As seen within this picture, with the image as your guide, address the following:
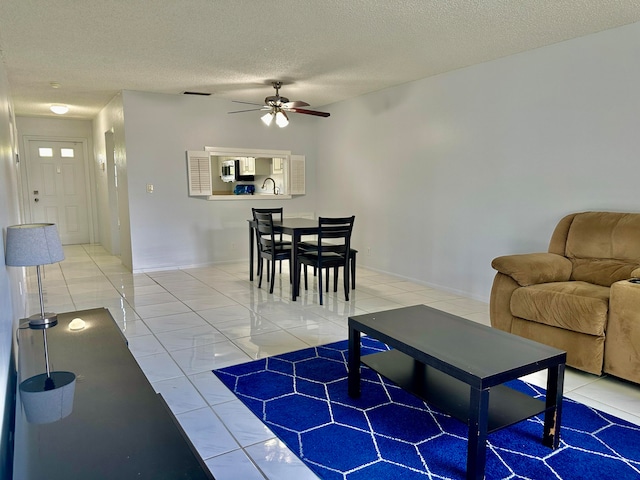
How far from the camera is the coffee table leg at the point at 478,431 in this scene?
1724 millimetres

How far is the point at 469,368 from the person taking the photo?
5.92 feet

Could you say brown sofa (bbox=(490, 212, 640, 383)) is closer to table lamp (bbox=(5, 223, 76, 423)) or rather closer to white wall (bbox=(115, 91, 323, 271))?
table lamp (bbox=(5, 223, 76, 423))

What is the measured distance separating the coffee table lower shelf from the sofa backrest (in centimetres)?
163

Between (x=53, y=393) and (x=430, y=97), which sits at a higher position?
(x=430, y=97)

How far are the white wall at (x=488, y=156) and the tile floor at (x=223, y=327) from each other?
57 centimetres

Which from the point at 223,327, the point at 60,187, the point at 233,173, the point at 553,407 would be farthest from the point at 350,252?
the point at 60,187

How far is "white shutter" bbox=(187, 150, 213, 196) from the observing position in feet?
20.9

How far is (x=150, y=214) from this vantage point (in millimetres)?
6176

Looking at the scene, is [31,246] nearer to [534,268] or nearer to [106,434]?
[106,434]

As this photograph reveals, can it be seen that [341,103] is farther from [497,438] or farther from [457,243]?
[497,438]

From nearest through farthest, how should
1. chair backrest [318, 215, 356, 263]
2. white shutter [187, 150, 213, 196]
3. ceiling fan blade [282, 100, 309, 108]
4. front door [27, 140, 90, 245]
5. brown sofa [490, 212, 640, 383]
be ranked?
brown sofa [490, 212, 640, 383], chair backrest [318, 215, 356, 263], ceiling fan blade [282, 100, 309, 108], white shutter [187, 150, 213, 196], front door [27, 140, 90, 245]

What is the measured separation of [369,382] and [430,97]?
11.9ft

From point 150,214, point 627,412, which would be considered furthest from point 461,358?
point 150,214

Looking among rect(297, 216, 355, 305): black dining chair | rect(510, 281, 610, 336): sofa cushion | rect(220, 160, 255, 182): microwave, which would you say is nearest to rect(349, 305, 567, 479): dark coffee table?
rect(510, 281, 610, 336): sofa cushion
